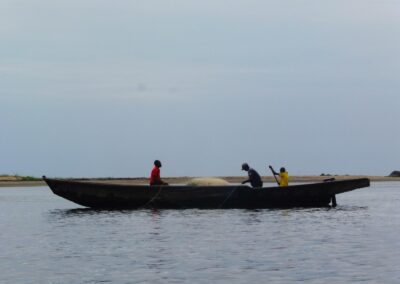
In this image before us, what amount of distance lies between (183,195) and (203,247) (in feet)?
35.4

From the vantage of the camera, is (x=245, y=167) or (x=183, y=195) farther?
(x=245, y=167)

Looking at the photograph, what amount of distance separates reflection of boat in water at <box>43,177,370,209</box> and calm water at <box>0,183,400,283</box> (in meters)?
0.41

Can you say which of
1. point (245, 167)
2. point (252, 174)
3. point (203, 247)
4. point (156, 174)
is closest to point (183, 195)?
point (156, 174)

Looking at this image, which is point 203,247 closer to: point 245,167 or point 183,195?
point 183,195

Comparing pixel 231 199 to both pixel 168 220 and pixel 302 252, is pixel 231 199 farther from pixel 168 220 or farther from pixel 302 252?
pixel 302 252

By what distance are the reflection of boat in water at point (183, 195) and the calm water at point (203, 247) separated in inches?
16.3

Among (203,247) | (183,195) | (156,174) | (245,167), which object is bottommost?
(203,247)

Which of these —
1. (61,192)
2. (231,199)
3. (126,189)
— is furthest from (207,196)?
(61,192)

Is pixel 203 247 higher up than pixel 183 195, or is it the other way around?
pixel 183 195

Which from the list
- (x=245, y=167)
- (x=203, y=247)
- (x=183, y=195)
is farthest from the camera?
(x=245, y=167)

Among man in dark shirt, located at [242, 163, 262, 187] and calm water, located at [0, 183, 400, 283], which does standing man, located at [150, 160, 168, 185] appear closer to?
calm water, located at [0, 183, 400, 283]

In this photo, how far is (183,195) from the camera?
31.6 meters

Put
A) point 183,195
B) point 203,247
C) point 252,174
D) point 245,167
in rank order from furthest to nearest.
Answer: point 245,167 → point 252,174 → point 183,195 → point 203,247

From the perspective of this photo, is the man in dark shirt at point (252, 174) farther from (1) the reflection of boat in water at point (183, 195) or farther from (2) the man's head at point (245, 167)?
(1) the reflection of boat in water at point (183, 195)
